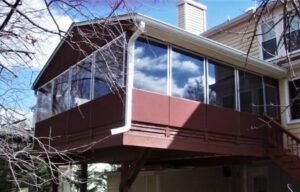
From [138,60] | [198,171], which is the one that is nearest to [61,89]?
[138,60]

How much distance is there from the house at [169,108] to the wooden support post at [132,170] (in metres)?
0.02

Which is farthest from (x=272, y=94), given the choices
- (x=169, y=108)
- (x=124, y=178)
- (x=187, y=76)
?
(x=124, y=178)

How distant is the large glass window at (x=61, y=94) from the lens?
13.5m

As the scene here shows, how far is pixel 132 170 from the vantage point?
34.9ft

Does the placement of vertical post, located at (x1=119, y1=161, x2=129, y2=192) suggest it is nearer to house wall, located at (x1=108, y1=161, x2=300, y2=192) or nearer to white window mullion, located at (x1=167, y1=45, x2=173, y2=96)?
white window mullion, located at (x1=167, y1=45, x2=173, y2=96)

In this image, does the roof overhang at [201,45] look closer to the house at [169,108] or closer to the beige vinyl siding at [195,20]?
the house at [169,108]

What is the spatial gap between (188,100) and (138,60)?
1601 mm

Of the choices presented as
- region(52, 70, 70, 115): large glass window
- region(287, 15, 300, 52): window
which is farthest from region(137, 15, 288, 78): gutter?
region(52, 70, 70, 115): large glass window

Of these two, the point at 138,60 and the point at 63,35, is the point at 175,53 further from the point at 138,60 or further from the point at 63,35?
the point at 63,35

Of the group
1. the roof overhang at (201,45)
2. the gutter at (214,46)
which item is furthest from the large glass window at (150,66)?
the gutter at (214,46)

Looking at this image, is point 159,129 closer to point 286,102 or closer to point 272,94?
point 272,94

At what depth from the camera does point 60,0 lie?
149 inches

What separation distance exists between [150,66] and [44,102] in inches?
242

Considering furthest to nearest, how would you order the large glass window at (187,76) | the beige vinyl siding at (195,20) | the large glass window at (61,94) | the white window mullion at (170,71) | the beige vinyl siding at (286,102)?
1. the beige vinyl siding at (195,20)
2. the beige vinyl siding at (286,102)
3. the large glass window at (61,94)
4. the large glass window at (187,76)
5. the white window mullion at (170,71)
